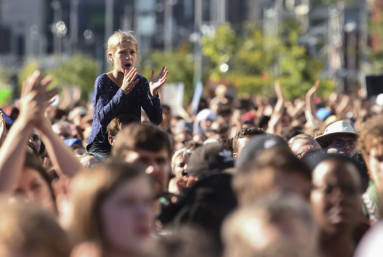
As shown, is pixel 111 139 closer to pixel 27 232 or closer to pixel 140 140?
pixel 140 140

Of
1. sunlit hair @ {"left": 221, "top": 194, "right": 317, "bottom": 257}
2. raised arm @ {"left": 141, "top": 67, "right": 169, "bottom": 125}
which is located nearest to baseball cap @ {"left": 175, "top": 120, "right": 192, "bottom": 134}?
raised arm @ {"left": 141, "top": 67, "right": 169, "bottom": 125}

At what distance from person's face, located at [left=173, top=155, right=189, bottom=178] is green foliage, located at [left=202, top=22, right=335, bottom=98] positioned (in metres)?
19.4

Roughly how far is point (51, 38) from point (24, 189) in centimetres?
10775

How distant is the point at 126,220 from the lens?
280 cm

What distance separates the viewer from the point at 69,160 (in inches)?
156

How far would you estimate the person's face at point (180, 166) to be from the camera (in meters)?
6.13

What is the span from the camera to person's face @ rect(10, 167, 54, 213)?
3740 millimetres

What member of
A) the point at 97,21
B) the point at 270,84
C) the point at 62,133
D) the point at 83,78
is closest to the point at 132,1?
the point at 97,21

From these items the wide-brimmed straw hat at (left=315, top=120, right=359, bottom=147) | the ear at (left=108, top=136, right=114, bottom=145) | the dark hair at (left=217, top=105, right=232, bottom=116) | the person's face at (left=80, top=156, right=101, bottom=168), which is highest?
the ear at (left=108, top=136, right=114, bottom=145)

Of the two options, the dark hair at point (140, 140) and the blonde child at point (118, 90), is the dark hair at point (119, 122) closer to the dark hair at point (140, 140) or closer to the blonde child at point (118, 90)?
the blonde child at point (118, 90)

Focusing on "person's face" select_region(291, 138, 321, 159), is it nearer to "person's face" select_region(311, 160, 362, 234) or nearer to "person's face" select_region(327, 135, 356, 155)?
"person's face" select_region(327, 135, 356, 155)

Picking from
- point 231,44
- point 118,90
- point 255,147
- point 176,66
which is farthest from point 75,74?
point 255,147

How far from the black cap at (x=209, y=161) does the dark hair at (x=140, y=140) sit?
17.8 inches

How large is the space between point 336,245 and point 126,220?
126cm
